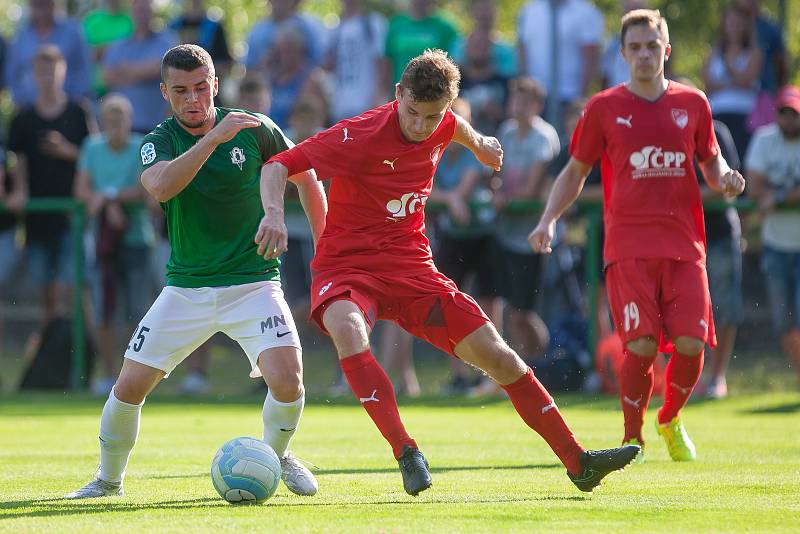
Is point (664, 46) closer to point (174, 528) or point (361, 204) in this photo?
point (361, 204)

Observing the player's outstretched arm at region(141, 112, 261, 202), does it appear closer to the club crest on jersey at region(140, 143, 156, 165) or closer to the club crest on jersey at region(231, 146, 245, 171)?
the club crest on jersey at region(140, 143, 156, 165)

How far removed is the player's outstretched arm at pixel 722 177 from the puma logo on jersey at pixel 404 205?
6.29 ft

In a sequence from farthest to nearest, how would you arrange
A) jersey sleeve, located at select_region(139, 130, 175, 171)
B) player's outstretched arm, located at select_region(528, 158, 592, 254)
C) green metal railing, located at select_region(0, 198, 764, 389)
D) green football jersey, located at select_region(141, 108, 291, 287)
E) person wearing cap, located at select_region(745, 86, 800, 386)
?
green metal railing, located at select_region(0, 198, 764, 389) < person wearing cap, located at select_region(745, 86, 800, 386) < player's outstretched arm, located at select_region(528, 158, 592, 254) < green football jersey, located at select_region(141, 108, 291, 287) < jersey sleeve, located at select_region(139, 130, 175, 171)

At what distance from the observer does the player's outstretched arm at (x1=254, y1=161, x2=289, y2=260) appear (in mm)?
6055

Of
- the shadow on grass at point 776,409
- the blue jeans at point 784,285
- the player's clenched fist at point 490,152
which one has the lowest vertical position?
the shadow on grass at point 776,409

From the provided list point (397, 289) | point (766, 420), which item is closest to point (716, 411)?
point (766, 420)

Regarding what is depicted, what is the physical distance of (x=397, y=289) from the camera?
6.79 m

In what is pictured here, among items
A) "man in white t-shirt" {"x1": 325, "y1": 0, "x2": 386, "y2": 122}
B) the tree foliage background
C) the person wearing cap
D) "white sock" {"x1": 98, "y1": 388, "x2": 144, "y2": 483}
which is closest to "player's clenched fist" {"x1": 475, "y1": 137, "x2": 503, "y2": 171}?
"white sock" {"x1": 98, "y1": 388, "x2": 144, "y2": 483}

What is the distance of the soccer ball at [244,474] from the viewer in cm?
629

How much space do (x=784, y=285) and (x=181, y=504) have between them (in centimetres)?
792

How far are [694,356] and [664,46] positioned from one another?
1.90 meters

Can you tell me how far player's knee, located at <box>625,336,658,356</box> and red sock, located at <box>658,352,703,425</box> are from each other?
10.0 inches

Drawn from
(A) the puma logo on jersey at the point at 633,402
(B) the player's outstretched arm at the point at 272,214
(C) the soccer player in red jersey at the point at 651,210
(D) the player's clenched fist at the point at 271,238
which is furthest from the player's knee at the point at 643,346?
(D) the player's clenched fist at the point at 271,238

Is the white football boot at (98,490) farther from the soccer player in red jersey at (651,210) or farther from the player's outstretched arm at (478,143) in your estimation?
the soccer player in red jersey at (651,210)
